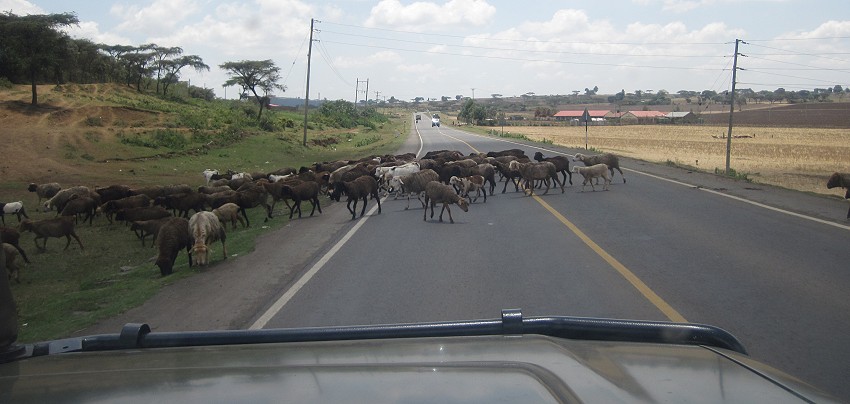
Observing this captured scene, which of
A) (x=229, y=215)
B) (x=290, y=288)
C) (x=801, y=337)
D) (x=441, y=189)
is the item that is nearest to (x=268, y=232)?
(x=229, y=215)

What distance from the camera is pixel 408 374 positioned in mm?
2811

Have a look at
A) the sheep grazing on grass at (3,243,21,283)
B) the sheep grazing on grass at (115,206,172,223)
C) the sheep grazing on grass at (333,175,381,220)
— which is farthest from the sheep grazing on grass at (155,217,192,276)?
the sheep grazing on grass at (115,206,172,223)

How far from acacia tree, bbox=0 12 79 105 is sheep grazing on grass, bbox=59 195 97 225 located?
26.8 meters

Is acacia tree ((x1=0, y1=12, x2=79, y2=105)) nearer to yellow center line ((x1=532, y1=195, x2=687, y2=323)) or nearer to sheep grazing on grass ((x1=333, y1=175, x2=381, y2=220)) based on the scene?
sheep grazing on grass ((x1=333, y1=175, x2=381, y2=220))

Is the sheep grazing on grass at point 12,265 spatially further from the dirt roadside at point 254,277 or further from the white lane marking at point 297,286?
the white lane marking at point 297,286

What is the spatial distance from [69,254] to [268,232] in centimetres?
459

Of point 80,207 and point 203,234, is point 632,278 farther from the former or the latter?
point 80,207

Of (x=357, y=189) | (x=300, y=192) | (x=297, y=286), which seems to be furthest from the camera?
(x=300, y=192)

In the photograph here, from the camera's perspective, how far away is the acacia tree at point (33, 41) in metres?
43.2

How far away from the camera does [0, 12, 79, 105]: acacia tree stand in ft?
142

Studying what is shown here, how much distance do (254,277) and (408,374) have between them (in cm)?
886

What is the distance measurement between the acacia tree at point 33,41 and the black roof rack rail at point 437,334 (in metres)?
46.0

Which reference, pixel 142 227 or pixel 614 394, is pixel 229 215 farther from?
pixel 614 394

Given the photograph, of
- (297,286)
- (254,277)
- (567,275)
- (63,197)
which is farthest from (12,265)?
(63,197)
